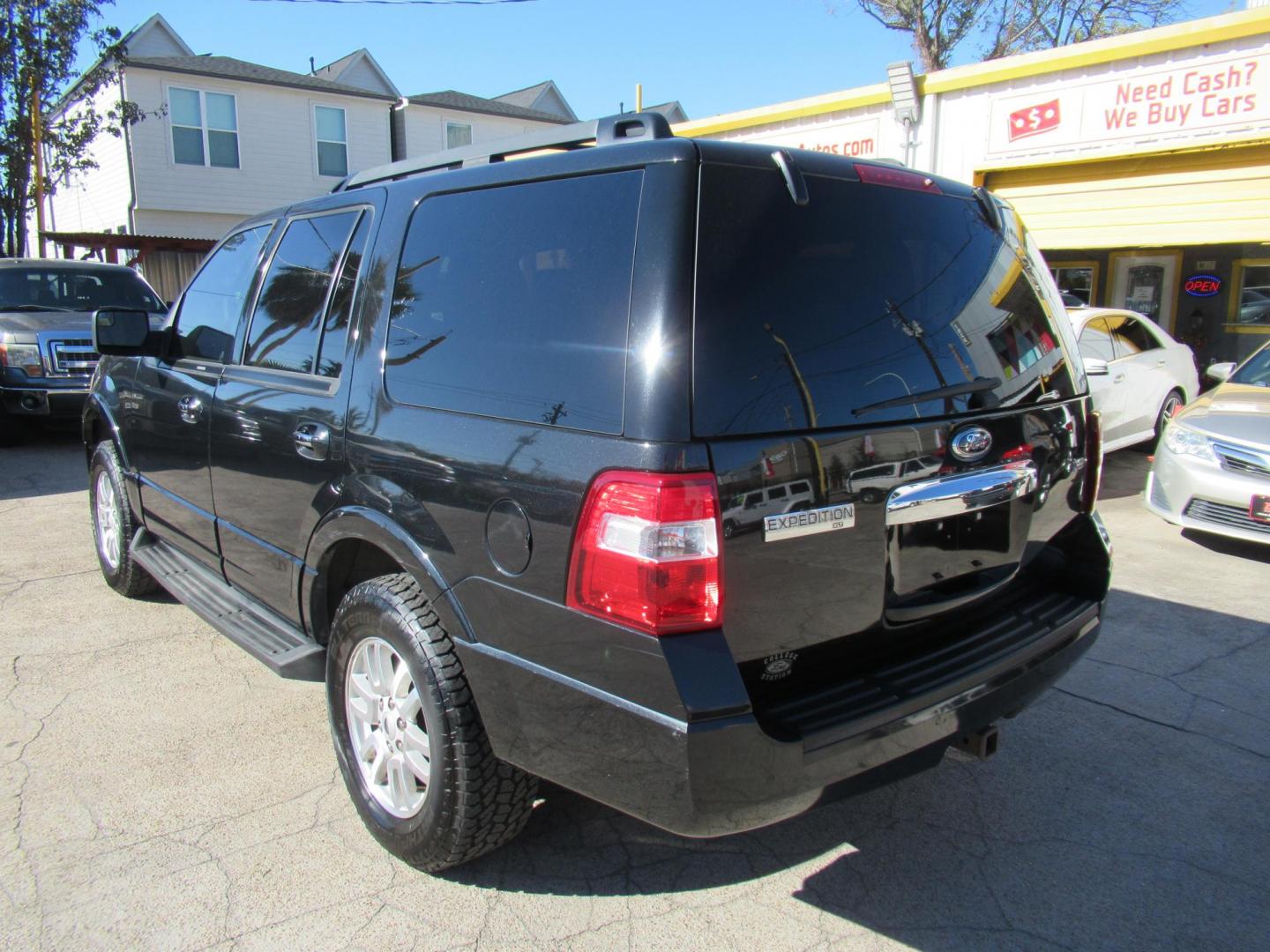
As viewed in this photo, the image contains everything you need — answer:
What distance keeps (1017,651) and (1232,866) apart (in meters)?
1.02

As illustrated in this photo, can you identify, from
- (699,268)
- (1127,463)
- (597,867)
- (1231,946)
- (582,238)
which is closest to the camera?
(699,268)

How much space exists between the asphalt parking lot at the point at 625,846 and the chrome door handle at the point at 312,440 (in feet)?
3.83

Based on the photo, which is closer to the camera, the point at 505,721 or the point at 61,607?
the point at 505,721

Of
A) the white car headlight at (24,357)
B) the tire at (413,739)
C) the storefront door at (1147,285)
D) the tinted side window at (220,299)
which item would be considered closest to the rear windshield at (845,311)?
the tire at (413,739)

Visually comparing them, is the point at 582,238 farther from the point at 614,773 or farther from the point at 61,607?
the point at 61,607

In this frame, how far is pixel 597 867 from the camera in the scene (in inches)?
109

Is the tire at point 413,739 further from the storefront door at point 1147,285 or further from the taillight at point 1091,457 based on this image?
the storefront door at point 1147,285

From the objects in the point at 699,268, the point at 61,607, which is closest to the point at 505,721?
the point at 699,268

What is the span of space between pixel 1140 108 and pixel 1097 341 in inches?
119

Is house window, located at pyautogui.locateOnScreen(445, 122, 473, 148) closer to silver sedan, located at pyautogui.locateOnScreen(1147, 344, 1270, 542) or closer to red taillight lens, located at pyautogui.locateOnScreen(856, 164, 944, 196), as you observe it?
silver sedan, located at pyautogui.locateOnScreen(1147, 344, 1270, 542)

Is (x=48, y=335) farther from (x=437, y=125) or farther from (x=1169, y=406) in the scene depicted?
(x=437, y=125)

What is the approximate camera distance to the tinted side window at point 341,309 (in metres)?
3.01

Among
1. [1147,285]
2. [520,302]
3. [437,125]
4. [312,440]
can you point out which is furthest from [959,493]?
[437,125]

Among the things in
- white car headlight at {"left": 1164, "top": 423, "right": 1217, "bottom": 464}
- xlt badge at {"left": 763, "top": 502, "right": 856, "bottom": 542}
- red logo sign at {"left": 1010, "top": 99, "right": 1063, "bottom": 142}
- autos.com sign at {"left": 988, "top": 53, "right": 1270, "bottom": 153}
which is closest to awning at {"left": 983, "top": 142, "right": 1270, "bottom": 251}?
autos.com sign at {"left": 988, "top": 53, "right": 1270, "bottom": 153}
